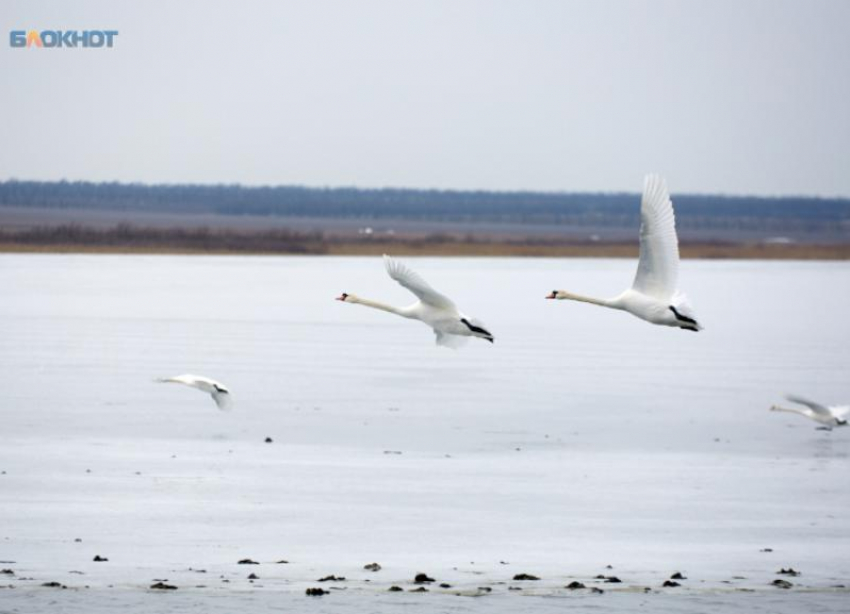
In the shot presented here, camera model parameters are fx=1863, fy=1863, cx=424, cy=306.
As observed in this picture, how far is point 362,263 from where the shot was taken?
6781 cm

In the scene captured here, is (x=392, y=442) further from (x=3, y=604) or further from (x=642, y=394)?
(x=3, y=604)

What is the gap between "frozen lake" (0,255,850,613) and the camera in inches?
432

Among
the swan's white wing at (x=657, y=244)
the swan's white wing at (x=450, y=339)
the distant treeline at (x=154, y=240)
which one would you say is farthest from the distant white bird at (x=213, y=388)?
the distant treeline at (x=154, y=240)

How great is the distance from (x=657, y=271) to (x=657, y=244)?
0.26m

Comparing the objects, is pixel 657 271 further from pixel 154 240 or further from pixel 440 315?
pixel 154 240

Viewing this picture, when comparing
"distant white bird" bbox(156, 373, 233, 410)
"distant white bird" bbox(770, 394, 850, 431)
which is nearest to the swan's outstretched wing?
"distant white bird" bbox(156, 373, 233, 410)

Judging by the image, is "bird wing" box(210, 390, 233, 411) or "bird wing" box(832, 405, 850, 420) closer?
"bird wing" box(210, 390, 233, 411)

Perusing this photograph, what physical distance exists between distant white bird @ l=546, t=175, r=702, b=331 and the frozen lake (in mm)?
1420

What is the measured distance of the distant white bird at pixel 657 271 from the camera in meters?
13.6

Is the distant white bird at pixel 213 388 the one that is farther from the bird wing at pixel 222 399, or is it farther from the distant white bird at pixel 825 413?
the distant white bird at pixel 825 413

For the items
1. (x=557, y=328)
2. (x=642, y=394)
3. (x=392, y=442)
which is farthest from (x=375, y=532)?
(x=557, y=328)

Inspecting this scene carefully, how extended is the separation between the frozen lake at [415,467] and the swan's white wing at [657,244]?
1.60m

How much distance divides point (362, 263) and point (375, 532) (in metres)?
55.5

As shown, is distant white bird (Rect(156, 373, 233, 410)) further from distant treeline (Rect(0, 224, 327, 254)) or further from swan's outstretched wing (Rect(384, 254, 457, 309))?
distant treeline (Rect(0, 224, 327, 254))
